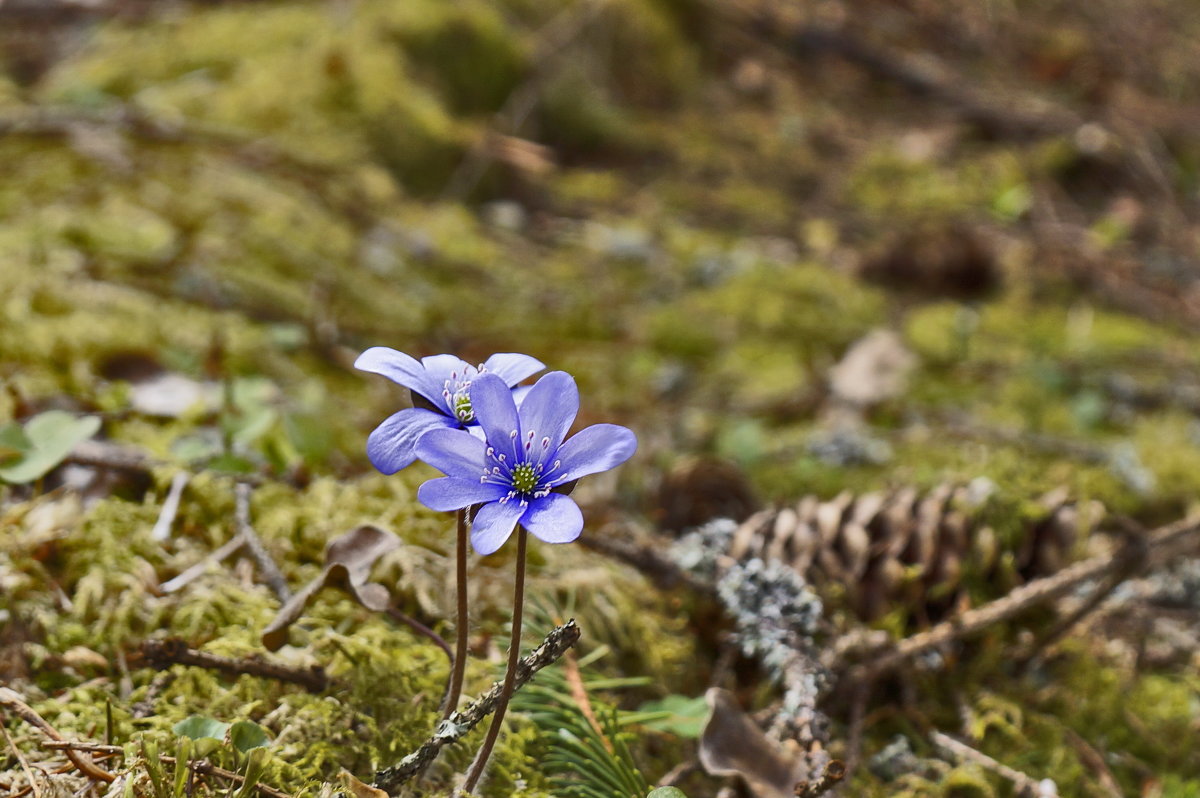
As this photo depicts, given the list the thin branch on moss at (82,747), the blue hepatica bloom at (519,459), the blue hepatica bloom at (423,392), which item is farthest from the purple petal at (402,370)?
the thin branch on moss at (82,747)

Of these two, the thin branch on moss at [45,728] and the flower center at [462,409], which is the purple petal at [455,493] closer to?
the flower center at [462,409]

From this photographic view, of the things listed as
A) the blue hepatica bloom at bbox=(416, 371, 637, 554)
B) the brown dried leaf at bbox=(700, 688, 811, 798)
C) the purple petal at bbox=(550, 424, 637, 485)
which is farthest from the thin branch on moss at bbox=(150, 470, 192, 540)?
the brown dried leaf at bbox=(700, 688, 811, 798)

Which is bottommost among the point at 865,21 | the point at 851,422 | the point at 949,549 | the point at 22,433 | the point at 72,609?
the point at 851,422

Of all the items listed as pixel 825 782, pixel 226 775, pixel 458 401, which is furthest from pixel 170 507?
pixel 825 782

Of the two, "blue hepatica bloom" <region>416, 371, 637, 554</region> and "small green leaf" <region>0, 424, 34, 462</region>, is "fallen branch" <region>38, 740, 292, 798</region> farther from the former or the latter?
"small green leaf" <region>0, 424, 34, 462</region>

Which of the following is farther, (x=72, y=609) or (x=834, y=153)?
(x=834, y=153)

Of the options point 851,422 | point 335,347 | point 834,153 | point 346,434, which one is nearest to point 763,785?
point 346,434

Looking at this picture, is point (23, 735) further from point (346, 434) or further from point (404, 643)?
point (346, 434)
